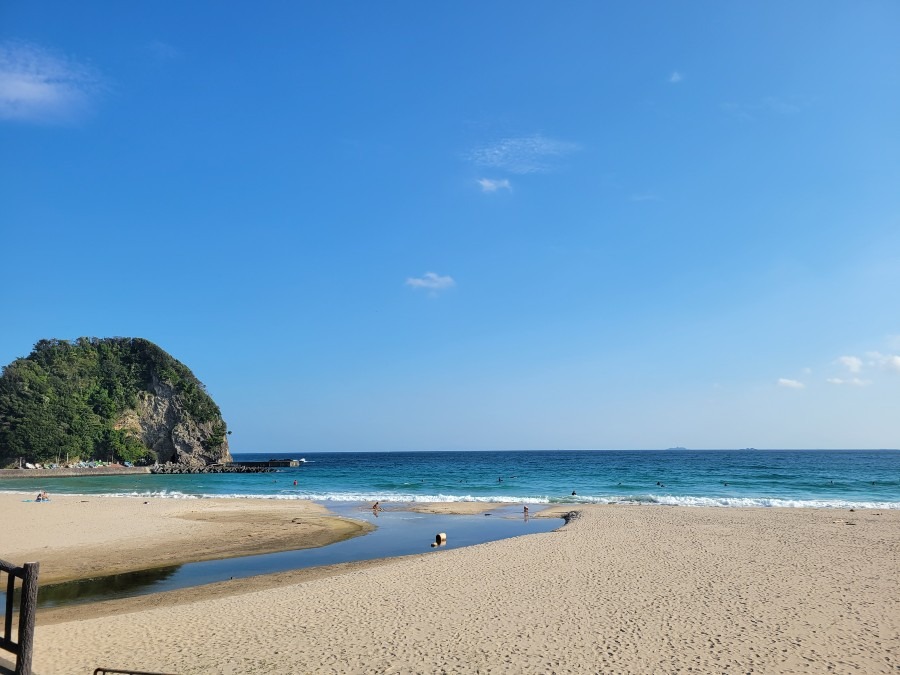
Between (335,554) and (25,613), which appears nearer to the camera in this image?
(25,613)

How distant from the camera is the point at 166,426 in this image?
107m

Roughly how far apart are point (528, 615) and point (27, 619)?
29.2 feet

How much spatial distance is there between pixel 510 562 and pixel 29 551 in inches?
677

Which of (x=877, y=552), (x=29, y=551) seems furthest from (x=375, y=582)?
(x=877, y=552)

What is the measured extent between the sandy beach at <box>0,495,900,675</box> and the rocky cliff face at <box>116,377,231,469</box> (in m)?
93.5

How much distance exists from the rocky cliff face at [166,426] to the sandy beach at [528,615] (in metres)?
93.5

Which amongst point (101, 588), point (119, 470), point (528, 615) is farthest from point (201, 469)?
point (528, 615)

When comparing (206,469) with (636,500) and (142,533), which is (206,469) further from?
(142,533)

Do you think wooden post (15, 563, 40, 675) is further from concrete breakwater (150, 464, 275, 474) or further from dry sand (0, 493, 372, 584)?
concrete breakwater (150, 464, 275, 474)

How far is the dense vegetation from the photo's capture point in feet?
296

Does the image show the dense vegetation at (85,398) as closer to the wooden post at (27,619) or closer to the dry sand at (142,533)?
the dry sand at (142,533)

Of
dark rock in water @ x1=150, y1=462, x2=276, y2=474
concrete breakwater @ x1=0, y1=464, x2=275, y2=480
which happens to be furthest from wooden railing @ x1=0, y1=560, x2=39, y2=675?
A: dark rock in water @ x1=150, y1=462, x2=276, y2=474

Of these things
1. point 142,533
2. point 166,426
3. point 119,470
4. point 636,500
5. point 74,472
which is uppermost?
point 166,426

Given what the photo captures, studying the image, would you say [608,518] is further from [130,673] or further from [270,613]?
[130,673]
